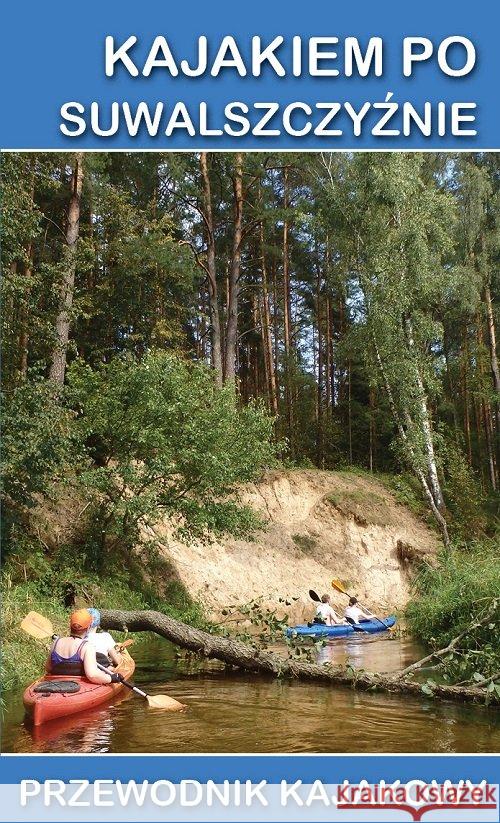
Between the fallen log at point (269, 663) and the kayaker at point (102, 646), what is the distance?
50.3 inches

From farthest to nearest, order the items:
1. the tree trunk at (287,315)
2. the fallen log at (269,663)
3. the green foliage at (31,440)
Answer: the tree trunk at (287,315)
the green foliage at (31,440)
the fallen log at (269,663)

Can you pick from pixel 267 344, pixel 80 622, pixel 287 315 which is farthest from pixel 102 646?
pixel 287 315

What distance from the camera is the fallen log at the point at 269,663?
7.70 meters

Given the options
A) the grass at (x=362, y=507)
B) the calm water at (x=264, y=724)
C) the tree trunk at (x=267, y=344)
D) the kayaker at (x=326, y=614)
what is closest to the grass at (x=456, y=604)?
the kayaker at (x=326, y=614)

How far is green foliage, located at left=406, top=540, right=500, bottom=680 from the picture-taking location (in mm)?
8469

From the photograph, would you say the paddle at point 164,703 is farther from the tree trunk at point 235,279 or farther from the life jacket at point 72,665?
the tree trunk at point 235,279

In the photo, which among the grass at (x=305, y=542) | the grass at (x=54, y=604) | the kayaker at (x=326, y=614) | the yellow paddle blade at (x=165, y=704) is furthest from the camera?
the grass at (x=305, y=542)

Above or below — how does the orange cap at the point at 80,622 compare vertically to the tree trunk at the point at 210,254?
below

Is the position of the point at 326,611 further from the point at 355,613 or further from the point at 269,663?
the point at 269,663

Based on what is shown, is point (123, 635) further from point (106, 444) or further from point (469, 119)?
point (469, 119)

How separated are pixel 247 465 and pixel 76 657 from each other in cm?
848

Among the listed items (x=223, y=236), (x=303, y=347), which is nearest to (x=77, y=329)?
(x=223, y=236)

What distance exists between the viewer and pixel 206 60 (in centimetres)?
488

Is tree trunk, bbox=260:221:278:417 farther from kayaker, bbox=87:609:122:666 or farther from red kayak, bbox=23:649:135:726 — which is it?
red kayak, bbox=23:649:135:726
